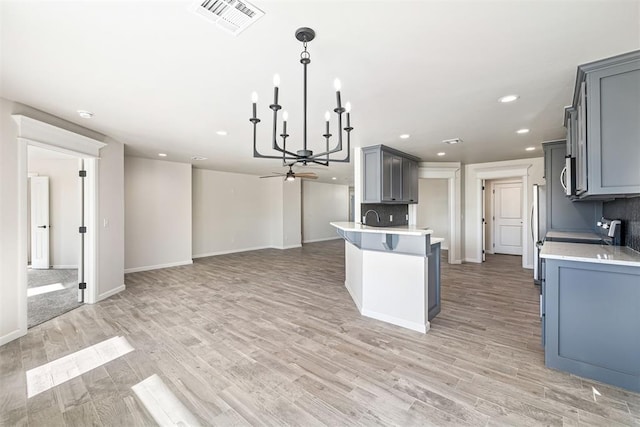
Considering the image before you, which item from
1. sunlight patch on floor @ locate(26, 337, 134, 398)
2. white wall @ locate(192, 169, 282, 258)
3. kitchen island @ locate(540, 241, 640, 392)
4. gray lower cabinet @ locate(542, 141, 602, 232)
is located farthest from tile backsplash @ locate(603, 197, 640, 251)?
white wall @ locate(192, 169, 282, 258)

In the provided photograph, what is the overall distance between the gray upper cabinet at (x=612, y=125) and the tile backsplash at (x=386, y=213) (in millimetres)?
3211

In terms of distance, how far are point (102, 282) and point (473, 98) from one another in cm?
565

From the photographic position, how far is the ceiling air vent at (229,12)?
1526mm

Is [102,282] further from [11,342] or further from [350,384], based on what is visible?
[350,384]

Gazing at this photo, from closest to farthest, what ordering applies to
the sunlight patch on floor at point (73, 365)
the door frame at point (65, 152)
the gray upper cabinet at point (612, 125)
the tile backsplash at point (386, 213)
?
the gray upper cabinet at point (612, 125)
the sunlight patch on floor at point (73, 365)
the door frame at point (65, 152)
the tile backsplash at point (386, 213)

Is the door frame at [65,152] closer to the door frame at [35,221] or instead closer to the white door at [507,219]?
the door frame at [35,221]

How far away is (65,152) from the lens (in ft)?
12.1

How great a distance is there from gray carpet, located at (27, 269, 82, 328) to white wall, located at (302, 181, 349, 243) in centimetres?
685

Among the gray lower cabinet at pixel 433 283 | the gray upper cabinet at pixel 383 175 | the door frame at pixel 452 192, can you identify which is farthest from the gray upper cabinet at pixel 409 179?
the gray lower cabinet at pixel 433 283

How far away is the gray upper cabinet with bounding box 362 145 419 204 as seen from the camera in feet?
16.0

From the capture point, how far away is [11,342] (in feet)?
9.46

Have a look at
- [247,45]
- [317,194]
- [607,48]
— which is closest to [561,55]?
[607,48]

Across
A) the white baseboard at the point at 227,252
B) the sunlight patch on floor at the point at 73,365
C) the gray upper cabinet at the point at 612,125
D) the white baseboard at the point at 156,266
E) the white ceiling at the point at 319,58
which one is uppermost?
the white ceiling at the point at 319,58

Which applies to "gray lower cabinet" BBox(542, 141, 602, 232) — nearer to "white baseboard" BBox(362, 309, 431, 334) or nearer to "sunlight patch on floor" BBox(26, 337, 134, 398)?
"white baseboard" BBox(362, 309, 431, 334)
